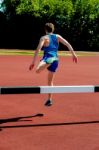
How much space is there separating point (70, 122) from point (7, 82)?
6.02m

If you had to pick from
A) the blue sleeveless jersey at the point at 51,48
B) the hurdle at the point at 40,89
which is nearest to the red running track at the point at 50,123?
the hurdle at the point at 40,89

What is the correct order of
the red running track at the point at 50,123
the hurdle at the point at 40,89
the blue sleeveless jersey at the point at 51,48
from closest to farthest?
the red running track at the point at 50,123 < the hurdle at the point at 40,89 < the blue sleeveless jersey at the point at 51,48

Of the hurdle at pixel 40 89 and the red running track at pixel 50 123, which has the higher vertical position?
the hurdle at pixel 40 89

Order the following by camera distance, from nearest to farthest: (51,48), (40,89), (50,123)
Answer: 1. (40,89)
2. (50,123)
3. (51,48)

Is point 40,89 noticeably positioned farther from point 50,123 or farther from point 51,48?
point 51,48

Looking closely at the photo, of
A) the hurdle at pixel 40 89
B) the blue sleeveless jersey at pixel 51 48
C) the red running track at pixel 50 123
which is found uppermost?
the blue sleeveless jersey at pixel 51 48

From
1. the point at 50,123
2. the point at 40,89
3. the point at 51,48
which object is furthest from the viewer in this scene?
the point at 51,48

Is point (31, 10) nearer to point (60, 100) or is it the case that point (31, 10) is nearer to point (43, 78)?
point (43, 78)

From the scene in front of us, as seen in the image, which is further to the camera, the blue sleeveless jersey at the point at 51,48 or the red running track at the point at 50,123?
the blue sleeveless jersey at the point at 51,48

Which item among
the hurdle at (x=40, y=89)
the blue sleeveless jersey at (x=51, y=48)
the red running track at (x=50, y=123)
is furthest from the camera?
the blue sleeveless jersey at (x=51, y=48)

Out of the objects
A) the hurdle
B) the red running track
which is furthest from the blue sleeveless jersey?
the hurdle

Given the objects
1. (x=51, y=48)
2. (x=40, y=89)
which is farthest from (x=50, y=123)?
(x=51, y=48)

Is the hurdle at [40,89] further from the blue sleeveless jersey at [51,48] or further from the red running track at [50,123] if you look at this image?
the blue sleeveless jersey at [51,48]

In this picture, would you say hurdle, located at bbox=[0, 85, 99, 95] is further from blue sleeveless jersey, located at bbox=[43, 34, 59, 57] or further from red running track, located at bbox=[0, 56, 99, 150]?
blue sleeveless jersey, located at bbox=[43, 34, 59, 57]
